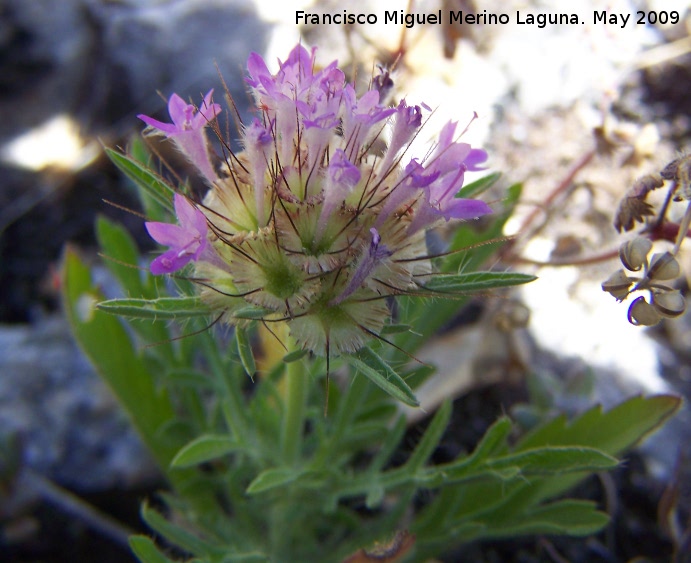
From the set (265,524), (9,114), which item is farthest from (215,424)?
(9,114)

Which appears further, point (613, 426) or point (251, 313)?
point (613, 426)

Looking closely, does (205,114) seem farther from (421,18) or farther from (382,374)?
(421,18)

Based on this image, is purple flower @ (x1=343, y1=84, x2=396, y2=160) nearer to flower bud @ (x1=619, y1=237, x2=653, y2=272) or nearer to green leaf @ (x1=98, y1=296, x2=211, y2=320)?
green leaf @ (x1=98, y1=296, x2=211, y2=320)

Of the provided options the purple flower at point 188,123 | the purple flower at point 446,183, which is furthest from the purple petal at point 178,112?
the purple flower at point 446,183

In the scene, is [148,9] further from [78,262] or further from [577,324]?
Answer: [577,324]


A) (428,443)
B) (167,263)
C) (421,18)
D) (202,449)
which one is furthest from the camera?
(421,18)

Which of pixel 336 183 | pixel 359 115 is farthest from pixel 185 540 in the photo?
pixel 359 115
